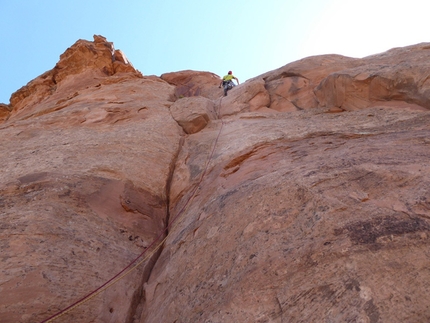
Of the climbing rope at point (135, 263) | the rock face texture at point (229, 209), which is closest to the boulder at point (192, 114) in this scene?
the rock face texture at point (229, 209)

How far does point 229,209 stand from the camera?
627cm

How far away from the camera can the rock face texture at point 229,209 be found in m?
4.23

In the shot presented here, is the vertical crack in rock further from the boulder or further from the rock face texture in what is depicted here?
the boulder

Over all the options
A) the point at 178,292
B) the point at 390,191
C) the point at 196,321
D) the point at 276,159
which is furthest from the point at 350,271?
the point at 276,159

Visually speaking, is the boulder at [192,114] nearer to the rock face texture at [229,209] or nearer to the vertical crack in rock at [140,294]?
the rock face texture at [229,209]

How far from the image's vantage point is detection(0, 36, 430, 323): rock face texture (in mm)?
4230

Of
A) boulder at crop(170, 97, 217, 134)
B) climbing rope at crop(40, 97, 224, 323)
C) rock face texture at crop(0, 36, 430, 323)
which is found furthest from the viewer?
boulder at crop(170, 97, 217, 134)

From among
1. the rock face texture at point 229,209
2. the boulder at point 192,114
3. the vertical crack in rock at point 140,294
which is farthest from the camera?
the boulder at point 192,114

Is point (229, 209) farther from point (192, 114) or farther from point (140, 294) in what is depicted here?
point (192, 114)

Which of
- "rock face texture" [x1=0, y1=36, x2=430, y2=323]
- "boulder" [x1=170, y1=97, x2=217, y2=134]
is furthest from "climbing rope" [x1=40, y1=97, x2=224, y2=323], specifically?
"boulder" [x1=170, y1=97, x2=217, y2=134]

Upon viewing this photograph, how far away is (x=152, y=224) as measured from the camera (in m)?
8.15

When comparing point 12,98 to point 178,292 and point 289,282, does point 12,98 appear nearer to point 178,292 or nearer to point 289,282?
point 178,292

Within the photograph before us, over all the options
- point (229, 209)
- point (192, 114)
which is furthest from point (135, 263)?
point (192, 114)

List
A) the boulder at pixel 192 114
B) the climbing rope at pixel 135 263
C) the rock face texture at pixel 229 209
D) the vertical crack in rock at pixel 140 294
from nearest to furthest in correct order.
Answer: the rock face texture at pixel 229 209 < the climbing rope at pixel 135 263 < the vertical crack in rock at pixel 140 294 < the boulder at pixel 192 114
